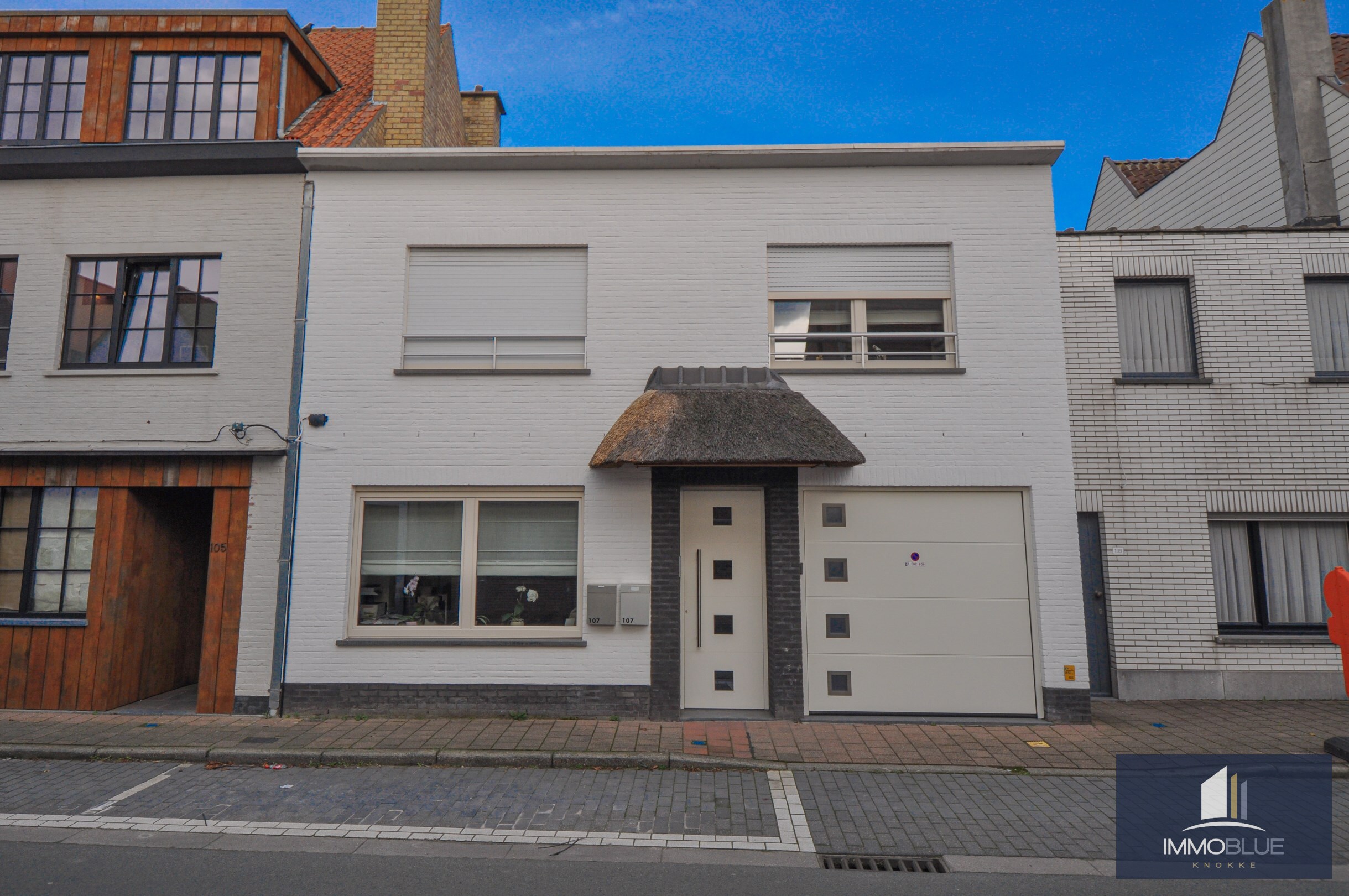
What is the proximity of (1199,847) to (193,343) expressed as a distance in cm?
1073

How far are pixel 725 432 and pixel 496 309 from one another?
10.6 ft

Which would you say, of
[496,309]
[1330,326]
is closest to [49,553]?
[496,309]

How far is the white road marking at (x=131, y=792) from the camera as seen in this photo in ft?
18.7

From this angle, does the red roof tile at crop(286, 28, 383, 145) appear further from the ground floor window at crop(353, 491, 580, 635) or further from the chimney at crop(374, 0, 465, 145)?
the ground floor window at crop(353, 491, 580, 635)

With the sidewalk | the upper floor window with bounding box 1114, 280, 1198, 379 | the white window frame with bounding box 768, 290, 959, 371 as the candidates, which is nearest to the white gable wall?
the upper floor window with bounding box 1114, 280, 1198, 379

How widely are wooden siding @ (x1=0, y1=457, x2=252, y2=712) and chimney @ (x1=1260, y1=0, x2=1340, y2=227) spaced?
1530 cm

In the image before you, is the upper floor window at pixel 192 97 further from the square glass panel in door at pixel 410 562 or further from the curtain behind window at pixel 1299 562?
the curtain behind window at pixel 1299 562

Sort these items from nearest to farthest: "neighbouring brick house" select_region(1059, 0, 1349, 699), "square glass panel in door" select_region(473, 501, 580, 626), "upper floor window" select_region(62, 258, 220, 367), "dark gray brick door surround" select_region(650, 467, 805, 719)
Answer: "dark gray brick door surround" select_region(650, 467, 805, 719)
"square glass panel in door" select_region(473, 501, 580, 626)
"upper floor window" select_region(62, 258, 220, 367)
"neighbouring brick house" select_region(1059, 0, 1349, 699)

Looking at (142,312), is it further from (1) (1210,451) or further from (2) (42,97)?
(1) (1210,451)

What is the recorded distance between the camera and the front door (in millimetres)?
8211

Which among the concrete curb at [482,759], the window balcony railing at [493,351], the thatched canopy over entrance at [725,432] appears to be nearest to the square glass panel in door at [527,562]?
the thatched canopy over entrance at [725,432]

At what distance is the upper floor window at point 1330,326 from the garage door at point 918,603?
15.8 feet

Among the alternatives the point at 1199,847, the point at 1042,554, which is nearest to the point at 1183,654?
the point at 1042,554

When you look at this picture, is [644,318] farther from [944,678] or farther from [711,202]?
[944,678]
